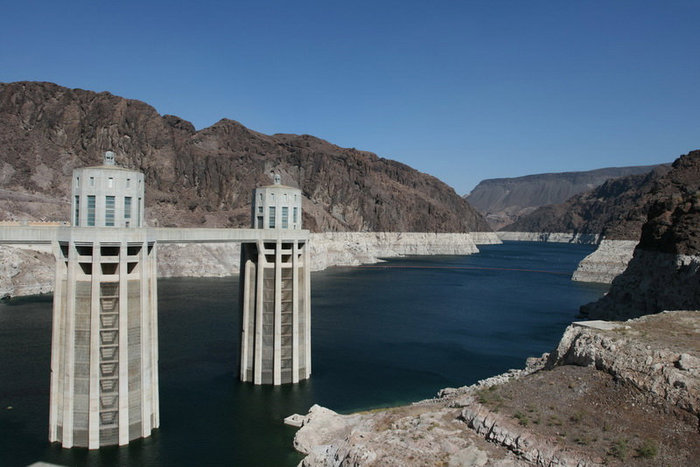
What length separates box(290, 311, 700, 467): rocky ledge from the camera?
18.0 metres

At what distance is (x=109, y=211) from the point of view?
2711cm

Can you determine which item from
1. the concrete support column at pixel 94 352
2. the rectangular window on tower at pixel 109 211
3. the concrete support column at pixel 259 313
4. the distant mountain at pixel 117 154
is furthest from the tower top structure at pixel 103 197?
the distant mountain at pixel 117 154

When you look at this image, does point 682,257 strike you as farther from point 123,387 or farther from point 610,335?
point 123,387

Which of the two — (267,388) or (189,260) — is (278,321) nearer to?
(267,388)

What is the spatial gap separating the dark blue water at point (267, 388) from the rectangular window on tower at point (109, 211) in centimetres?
1095

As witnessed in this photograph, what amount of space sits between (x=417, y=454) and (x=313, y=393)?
18.7 meters

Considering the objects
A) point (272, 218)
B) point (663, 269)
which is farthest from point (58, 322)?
point (663, 269)

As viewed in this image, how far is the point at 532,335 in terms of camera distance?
206ft

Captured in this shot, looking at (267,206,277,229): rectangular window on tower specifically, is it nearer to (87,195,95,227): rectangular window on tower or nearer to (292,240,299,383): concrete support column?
(292,240,299,383): concrete support column

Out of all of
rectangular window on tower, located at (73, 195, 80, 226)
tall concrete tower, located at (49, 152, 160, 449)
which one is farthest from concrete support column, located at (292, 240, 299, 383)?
rectangular window on tower, located at (73, 195, 80, 226)

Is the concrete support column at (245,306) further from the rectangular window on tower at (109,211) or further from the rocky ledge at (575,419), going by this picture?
the rocky ledge at (575,419)

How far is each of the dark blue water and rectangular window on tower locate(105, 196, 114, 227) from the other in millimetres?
10954

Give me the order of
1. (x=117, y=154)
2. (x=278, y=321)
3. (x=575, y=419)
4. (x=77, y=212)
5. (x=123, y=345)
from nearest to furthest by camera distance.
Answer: (x=575, y=419) < (x=123, y=345) < (x=77, y=212) < (x=278, y=321) < (x=117, y=154)

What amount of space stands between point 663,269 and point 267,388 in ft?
142
